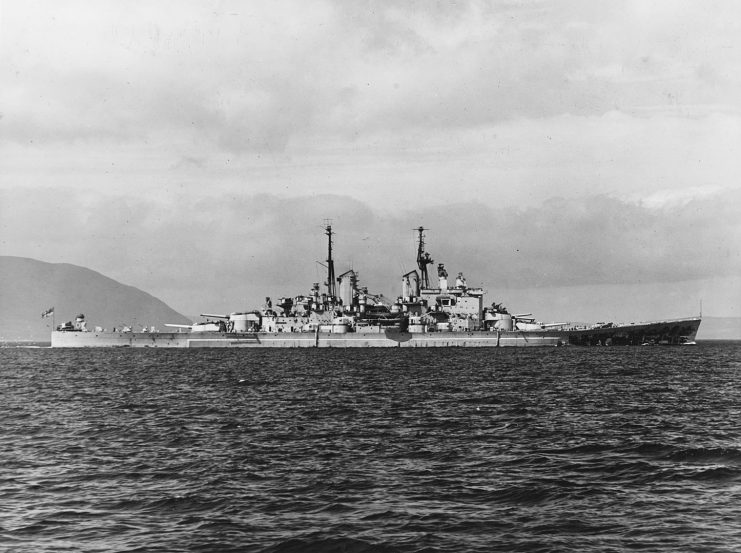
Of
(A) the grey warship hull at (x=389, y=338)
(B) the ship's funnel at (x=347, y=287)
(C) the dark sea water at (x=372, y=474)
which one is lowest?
(C) the dark sea water at (x=372, y=474)

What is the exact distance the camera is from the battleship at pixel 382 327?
4242 inches

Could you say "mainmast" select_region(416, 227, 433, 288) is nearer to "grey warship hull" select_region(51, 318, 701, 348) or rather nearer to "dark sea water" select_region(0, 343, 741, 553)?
"grey warship hull" select_region(51, 318, 701, 348)

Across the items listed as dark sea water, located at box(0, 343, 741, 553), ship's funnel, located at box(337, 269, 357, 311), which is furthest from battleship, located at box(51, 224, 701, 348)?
dark sea water, located at box(0, 343, 741, 553)

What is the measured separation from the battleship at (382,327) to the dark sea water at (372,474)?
73.0 m

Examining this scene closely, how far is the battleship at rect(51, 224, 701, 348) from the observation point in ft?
354

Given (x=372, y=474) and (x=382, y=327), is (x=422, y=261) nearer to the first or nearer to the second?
(x=382, y=327)

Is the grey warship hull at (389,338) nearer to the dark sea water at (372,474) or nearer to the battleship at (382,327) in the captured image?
the battleship at (382,327)

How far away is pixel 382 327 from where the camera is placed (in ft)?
356

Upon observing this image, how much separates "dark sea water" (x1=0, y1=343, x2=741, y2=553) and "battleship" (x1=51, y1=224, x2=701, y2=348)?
7302 centimetres

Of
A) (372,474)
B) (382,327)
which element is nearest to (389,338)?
(382,327)

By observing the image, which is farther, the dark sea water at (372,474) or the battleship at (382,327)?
the battleship at (382,327)

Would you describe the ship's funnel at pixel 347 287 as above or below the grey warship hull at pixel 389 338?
above

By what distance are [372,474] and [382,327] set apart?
9136 centimetres

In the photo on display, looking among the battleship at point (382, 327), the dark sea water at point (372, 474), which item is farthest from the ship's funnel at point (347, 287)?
the dark sea water at point (372, 474)
